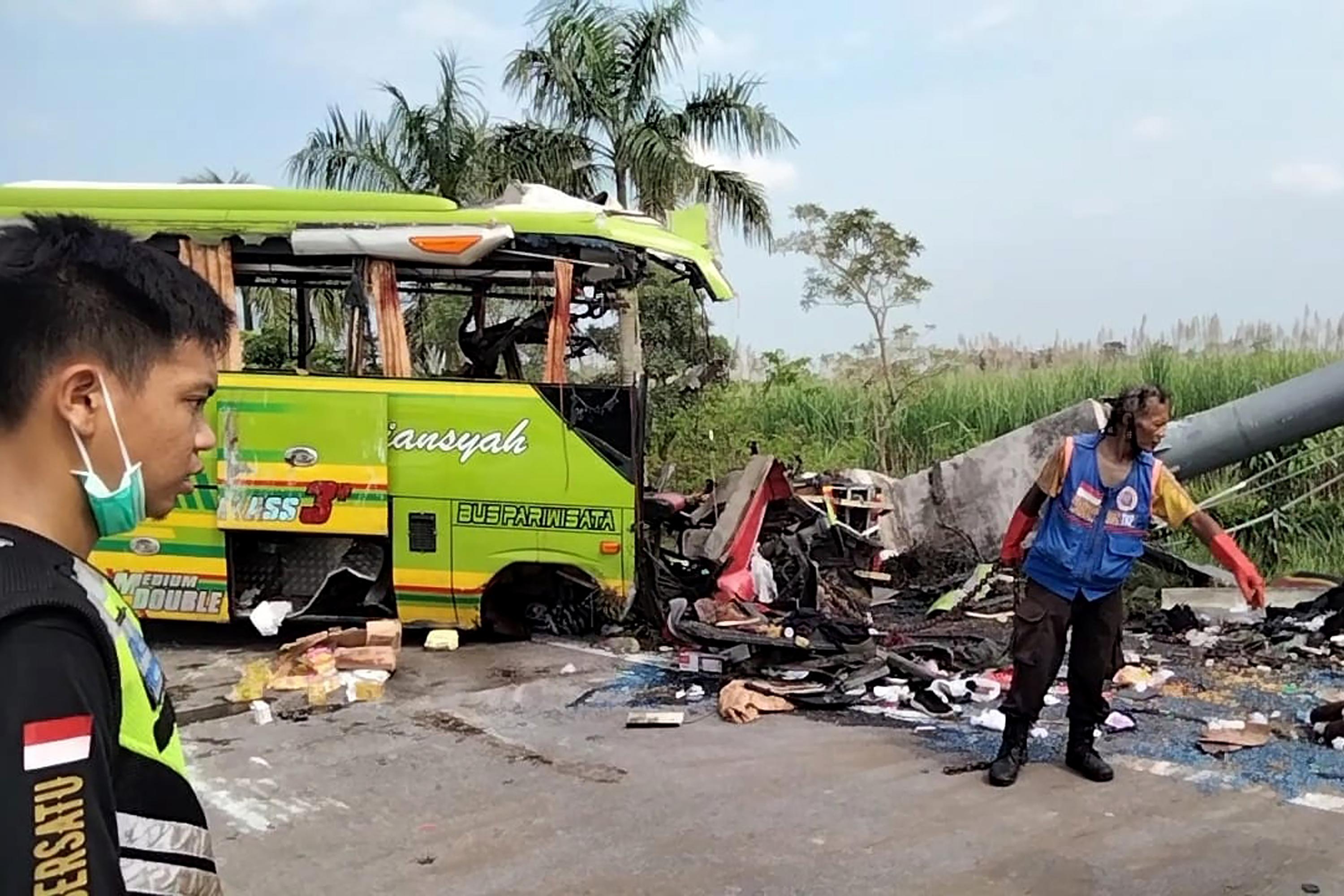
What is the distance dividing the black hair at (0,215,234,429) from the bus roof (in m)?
6.23

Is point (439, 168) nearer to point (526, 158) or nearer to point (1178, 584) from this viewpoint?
point (526, 158)

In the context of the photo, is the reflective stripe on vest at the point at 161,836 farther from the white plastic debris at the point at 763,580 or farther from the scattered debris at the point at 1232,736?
the white plastic debris at the point at 763,580

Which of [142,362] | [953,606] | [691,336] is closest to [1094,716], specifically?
[953,606]

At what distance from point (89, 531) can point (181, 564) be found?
22.5 ft

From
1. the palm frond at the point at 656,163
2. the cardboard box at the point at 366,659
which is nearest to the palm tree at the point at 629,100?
the palm frond at the point at 656,163

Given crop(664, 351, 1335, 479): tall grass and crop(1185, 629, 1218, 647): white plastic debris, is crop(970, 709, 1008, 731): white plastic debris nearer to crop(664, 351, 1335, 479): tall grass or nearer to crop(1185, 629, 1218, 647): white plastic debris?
crop(1185, 629, 1218, 647): white plastic debris

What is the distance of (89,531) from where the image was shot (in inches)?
52.6

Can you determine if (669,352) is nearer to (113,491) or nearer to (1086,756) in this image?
(1086,756)

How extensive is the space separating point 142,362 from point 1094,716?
4.95 metres

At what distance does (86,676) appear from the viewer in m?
1.10

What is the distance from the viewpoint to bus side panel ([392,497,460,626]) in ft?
25.2

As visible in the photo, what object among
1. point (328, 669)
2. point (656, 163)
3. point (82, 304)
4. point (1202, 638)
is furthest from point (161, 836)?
point (656, 163)

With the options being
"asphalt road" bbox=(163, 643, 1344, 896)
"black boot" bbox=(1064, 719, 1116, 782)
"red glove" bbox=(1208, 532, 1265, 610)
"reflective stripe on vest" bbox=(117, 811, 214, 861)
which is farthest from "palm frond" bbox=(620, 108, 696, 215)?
"reflective stripe on vest" bbox=(117, 811, 214, 861)

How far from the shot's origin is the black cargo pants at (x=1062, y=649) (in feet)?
17.7
